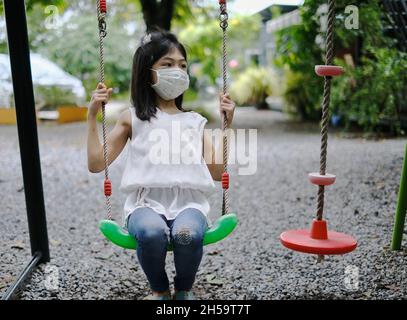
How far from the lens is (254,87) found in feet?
46.6

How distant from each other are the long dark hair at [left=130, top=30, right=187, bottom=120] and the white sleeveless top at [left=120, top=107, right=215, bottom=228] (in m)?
0.05

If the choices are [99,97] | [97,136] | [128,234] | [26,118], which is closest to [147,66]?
[99,97]

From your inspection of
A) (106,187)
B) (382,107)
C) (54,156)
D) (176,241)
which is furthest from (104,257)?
(382,107)

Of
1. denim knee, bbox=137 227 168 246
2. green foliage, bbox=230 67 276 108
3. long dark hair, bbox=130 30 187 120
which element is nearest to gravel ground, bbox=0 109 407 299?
long dark hair, bbox=130 30 187 120

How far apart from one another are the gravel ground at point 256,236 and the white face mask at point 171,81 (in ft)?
1.38

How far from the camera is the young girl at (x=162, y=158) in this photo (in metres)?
2.05

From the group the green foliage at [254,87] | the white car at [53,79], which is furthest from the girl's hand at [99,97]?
the green foliage at [254,87]

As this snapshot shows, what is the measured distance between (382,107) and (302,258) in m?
5.08

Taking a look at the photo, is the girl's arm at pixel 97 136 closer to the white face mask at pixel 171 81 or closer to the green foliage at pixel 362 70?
the white face mask at pixel 171 81

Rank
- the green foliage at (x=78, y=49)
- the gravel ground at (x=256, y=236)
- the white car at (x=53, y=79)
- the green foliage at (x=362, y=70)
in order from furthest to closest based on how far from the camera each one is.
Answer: the green foliage at (x=78, y=49)
the white car at (x=53, y=79)
the green foliage at (x=362, y=70)
the gravel ground at (x=256, y=236)

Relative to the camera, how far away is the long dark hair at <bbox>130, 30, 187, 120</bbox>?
2264 millimetres
